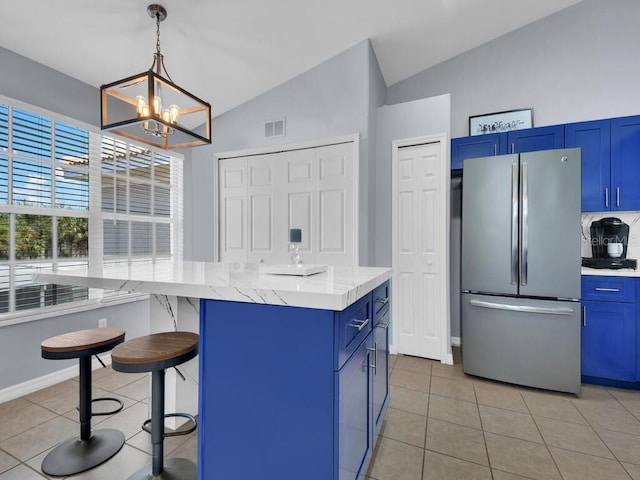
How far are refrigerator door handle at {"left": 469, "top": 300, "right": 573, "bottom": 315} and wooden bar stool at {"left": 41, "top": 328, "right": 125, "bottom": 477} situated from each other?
275cm

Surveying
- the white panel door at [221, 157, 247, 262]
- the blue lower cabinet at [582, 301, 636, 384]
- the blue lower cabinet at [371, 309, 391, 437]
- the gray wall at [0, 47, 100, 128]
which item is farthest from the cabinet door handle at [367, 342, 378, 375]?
the gray wall at [0, 47, 100, 128]

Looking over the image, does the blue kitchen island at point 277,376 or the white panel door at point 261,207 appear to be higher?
the white panel door at point 261,207

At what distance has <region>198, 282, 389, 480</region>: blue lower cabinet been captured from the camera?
1117 millimetres

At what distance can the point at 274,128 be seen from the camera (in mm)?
3820

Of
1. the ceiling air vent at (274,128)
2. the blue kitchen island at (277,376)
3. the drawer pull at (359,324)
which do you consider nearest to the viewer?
the blue kitchen island at (277,376)

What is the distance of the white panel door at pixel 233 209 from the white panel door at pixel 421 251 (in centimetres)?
188

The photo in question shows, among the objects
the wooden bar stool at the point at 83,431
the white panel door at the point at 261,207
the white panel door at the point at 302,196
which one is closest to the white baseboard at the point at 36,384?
the wooden bar stool at the point at 83,431

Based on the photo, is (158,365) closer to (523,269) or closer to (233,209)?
(523,269)

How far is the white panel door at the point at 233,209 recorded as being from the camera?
13.2 feet

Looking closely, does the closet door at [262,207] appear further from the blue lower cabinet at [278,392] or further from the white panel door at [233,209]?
the blue lower cabinet at [278,392]

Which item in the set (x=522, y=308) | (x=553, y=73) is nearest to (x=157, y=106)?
(x=522, y=308)

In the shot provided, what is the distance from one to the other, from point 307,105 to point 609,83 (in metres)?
3.17

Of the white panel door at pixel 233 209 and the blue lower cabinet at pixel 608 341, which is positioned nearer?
the blue lower cabinet at pixel 608 341

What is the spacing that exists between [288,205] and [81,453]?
272 centimetres
